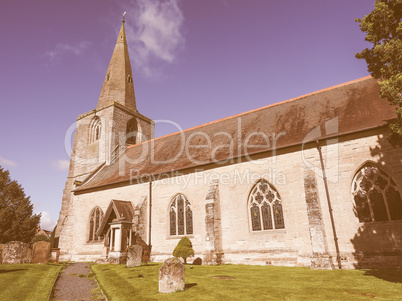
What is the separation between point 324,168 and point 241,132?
727cm

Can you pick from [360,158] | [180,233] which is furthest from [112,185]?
[360,158]

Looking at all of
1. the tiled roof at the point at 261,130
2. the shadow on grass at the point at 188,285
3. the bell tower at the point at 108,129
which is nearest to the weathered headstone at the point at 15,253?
the bell tower at the point at 108,129

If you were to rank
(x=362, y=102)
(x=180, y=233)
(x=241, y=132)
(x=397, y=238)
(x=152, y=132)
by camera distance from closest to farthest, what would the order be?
(x=397, y=238), (x=362, y=102), (x=180, y=233), (x=241, y=132), (x=152, y=132)

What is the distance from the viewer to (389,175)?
41.0ft

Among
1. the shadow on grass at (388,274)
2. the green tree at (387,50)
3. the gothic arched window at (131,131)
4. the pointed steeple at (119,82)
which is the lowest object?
the shadow on grass at (388,274)

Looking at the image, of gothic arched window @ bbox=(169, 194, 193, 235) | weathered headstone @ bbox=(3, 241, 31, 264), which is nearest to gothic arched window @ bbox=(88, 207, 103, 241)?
weathered headstone @ bbox=(3, 241, 31, 264)

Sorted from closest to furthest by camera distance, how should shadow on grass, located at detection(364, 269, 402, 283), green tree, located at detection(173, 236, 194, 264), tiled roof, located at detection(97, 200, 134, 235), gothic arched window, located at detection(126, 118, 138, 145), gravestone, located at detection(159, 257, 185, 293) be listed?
gravestone, located at detection(159, 257, 185, 293) < shadow on grass, located at detection(364, 269, 402, 283) < green tree, located at detection(173, 236, 194, 264) < tiled roof, located at detection(97, 200, 134, 235) < gothic arched window, located at detection(126, 118, 138, 145)

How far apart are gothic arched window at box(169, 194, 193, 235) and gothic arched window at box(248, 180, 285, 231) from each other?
14.9 feet

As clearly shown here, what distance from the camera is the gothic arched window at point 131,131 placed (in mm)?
31052

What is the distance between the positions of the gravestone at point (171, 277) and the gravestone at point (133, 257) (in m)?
7.37

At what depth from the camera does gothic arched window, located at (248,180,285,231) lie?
49.1ft

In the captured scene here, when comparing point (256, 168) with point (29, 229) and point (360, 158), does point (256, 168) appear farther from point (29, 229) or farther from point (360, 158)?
point (29, 229)

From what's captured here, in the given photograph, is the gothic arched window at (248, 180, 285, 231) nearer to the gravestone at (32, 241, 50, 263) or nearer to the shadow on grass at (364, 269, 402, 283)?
the shadow on grass at (364, 269, 402, 283)

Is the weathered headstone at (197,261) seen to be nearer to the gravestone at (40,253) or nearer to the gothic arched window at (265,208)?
the gothic arched window at (265,208)
